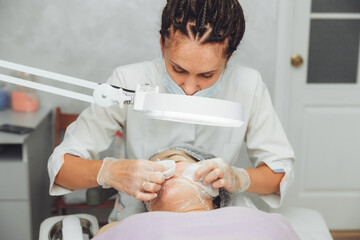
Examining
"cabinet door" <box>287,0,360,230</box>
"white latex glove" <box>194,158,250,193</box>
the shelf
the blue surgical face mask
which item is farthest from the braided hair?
"cabinet door" <box>287,0,360,230</box>

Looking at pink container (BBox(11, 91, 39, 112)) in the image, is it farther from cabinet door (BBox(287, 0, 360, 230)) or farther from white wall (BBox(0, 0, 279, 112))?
cabinet door (BBox(287, 0, 360, 230))

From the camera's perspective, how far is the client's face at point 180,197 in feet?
3.86

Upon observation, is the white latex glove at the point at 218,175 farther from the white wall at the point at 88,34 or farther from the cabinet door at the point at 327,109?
the cabinet door at the point at 327,109

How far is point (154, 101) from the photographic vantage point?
0.76 meters

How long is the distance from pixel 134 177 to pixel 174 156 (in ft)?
0.69

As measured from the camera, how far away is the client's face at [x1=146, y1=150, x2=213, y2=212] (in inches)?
46.3

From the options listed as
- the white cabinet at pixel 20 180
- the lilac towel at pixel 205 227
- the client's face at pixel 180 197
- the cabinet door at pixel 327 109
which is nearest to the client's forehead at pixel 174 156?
the client's face at pixel 180 197

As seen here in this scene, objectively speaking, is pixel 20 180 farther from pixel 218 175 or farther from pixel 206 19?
pixel 206 19

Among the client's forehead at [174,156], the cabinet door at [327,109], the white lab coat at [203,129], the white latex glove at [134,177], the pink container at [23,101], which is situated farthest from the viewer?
the cabinet door at [327,109]

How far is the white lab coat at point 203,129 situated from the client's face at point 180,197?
0.28 metres

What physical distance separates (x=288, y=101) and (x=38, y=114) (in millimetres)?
1486

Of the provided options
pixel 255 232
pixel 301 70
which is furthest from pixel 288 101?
pixel 255 232

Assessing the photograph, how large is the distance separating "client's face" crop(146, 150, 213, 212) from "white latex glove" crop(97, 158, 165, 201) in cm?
6

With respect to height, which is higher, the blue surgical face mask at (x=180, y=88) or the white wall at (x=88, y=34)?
the white wall at (x=88, y=34)
